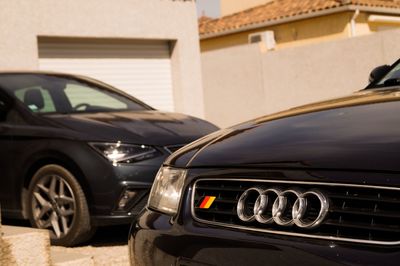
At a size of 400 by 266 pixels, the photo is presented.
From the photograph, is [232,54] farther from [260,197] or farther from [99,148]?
[260,197]

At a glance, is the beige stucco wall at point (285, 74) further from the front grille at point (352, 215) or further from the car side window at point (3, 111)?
the front grille at point (352, 215)

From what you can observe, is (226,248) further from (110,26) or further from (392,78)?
(110,26)

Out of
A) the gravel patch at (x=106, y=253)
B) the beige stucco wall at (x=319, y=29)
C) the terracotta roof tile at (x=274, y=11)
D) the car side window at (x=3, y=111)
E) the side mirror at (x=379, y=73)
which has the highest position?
the terracotta roof tile at (x=274, y=11)

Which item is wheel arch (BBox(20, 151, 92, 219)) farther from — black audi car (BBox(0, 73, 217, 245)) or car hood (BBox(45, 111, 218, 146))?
car hood (BBox(45, 111, 218, 146))

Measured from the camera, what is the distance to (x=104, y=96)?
306 inches

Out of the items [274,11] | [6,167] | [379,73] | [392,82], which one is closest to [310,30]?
[274,11]

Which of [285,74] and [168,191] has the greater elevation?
[285,74]

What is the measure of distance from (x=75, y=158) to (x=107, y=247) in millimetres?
767

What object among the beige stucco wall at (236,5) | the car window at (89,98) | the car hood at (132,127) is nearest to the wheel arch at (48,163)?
the car hood at (132,127)

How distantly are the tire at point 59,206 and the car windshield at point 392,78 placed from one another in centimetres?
266

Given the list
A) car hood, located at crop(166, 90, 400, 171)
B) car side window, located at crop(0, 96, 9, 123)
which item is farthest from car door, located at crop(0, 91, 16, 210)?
car hood, located at crop(166, 90, 400, 171)

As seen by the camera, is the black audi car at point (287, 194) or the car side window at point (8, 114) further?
the car side window at point (8, 114)

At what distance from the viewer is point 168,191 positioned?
3305mm

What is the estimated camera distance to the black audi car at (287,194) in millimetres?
2436
